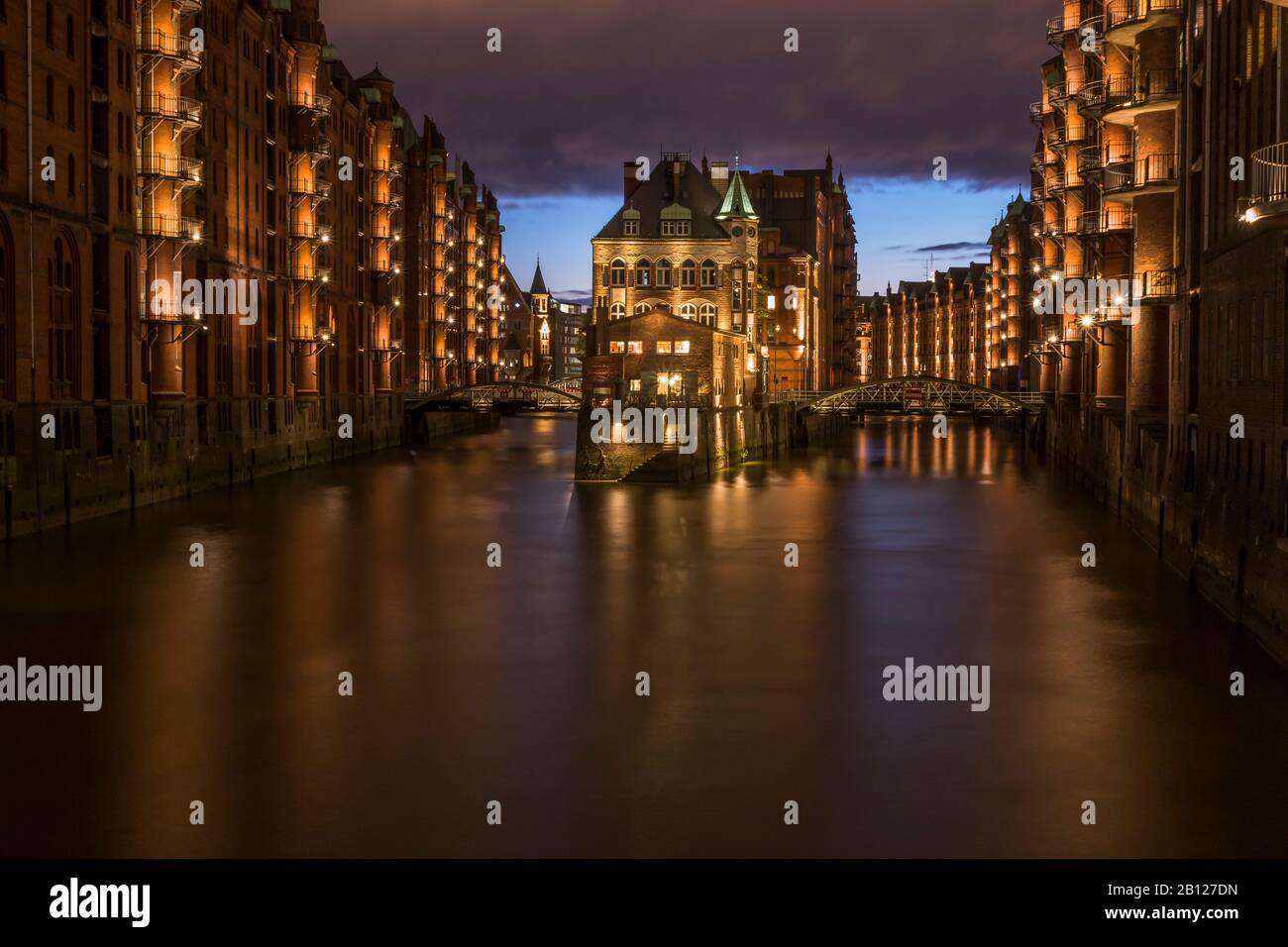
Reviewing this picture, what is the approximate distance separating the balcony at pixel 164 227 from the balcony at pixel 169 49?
487cm

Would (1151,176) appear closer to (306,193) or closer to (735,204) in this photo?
(306,193)

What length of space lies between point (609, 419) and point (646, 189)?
1221 inches

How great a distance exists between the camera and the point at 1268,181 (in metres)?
26.0

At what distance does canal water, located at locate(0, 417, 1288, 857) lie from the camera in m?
15.2

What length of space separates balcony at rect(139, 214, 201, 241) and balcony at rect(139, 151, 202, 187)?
4.04ft

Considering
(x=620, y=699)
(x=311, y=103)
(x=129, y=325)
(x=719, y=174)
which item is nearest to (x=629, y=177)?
(x=719, y=174)

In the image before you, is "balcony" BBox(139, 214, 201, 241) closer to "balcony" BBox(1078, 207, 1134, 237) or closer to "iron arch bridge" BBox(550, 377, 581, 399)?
"balcony" BBox(1078, 207, 1134, 237)

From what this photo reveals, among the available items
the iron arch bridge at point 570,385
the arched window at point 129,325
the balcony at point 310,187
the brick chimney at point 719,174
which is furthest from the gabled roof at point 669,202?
the arched window at point 129,325

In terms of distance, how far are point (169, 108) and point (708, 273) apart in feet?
140

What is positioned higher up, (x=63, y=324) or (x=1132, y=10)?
(x=1132, y=10)

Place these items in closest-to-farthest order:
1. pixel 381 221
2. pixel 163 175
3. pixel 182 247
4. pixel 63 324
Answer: pixel 63 324 → pixel 163 175 → pixel 182 247 → pixel 381 221

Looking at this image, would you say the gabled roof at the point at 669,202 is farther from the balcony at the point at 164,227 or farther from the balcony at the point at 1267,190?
the balcony at the point at 1267,190

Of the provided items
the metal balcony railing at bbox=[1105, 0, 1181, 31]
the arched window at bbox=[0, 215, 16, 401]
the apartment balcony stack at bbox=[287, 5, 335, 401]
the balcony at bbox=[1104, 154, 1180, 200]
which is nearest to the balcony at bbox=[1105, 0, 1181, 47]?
the metal balcony railing at bbox=[1105, 0, 1181, 31]

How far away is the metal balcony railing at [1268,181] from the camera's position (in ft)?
75.9
